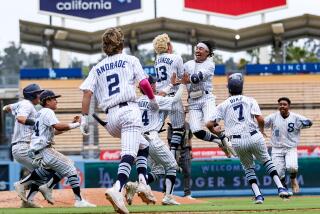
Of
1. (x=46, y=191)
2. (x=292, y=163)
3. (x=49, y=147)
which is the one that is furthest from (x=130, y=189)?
(x=292, y=163)

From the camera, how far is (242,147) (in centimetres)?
1568

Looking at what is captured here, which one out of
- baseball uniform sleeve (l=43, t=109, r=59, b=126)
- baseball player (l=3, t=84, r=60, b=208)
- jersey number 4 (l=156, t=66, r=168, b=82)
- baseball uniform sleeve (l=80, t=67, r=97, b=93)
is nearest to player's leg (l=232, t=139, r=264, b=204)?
jersey number 4 (l=156, t=66, r=168, b=82)

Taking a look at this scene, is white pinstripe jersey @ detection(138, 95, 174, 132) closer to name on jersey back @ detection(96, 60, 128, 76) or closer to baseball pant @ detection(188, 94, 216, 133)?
baseball pant @ detection(188, 94, 216, 133)

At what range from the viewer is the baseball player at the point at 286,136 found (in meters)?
20.5

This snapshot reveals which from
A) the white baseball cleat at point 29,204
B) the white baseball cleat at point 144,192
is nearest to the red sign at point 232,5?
the white baseball cleat at point 29,204

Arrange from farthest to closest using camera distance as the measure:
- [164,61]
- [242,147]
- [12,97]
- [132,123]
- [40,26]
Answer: [12,97], [40,26], [164,61], [242,147], [132,123]

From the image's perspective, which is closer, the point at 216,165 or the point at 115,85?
the point at 115,85

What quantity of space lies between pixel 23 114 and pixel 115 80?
467cm

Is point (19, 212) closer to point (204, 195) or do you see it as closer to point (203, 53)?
point (203, 53)

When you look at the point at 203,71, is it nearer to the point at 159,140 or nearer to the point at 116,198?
the point at 159,140

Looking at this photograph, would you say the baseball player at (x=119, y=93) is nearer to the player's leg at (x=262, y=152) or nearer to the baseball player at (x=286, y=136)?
the player's leg at (x=262, y=152)

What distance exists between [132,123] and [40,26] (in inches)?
1206

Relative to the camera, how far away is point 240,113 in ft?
51.2

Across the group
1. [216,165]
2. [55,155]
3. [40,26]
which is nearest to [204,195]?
[216,165]
